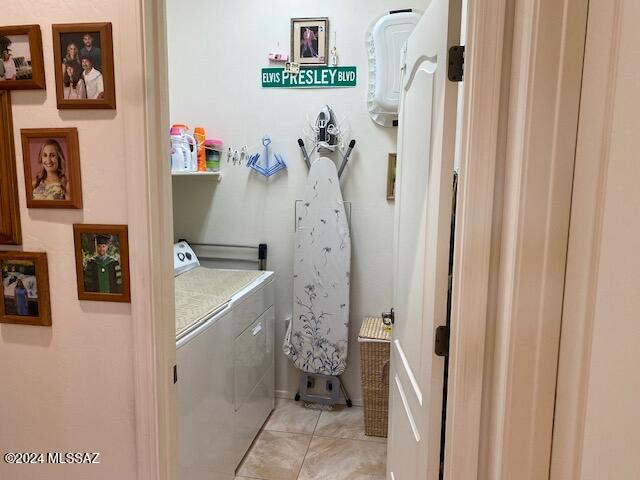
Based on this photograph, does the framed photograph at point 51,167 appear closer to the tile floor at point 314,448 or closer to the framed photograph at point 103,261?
the framed photograph at point 103,261

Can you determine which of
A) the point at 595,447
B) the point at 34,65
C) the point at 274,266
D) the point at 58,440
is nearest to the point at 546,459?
the point at 595,447

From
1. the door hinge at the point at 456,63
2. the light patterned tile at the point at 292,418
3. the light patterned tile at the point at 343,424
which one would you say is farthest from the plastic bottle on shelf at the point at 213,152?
the door hinge at the point at 456,63

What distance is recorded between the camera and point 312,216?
108 inches

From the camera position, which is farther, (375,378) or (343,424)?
(343,424)

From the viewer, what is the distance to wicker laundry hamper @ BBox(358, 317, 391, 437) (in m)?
2.58

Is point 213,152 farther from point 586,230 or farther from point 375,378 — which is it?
point 586,230

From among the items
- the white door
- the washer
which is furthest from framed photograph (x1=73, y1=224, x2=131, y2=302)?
the white door

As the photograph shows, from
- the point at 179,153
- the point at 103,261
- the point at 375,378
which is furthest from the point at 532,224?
the point at 179,153

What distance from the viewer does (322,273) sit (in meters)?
2.75

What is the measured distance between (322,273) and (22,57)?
6.26 feet

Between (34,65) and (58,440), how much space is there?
0.96 m

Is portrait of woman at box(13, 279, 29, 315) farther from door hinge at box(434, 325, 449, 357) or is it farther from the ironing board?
the ironing board

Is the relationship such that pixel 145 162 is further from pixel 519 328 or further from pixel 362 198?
pixel 362 198

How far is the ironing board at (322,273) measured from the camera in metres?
2.72
